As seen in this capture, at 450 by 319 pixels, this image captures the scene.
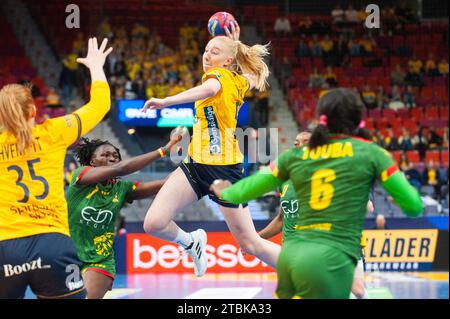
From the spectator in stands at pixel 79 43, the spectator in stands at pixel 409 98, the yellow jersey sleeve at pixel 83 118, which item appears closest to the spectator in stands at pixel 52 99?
the spectator in stands at pixel 79 43

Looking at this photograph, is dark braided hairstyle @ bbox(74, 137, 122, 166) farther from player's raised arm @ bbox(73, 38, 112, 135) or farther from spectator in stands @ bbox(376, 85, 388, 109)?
spectator in stands @ bbox(376, 85, 388, 109)

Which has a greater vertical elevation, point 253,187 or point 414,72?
point 414,72

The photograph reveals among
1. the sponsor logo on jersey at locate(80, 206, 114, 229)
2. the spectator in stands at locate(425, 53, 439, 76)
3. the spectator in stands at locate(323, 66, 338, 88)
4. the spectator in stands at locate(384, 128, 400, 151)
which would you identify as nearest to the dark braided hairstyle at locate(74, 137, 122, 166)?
the sponsor logo on jersey at locate(80, 206, 114, 229)

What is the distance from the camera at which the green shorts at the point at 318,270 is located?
16.7 ft

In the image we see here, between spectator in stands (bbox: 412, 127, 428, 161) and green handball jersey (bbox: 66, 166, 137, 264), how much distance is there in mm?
14845

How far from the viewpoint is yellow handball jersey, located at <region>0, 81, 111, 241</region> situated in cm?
553

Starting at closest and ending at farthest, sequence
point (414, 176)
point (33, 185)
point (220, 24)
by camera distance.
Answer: point (33, 185) < point (220, 24) < point (414, 176)

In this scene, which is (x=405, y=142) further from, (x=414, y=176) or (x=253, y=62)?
(x=253, y=62)

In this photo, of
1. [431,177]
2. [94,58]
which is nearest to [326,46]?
[431,177]

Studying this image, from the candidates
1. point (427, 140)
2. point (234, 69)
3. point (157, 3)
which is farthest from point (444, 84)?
point (234, 69)

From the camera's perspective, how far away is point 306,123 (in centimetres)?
2198

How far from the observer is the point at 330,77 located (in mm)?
23938

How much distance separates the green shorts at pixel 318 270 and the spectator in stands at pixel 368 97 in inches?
725

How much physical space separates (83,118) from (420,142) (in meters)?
17.0
